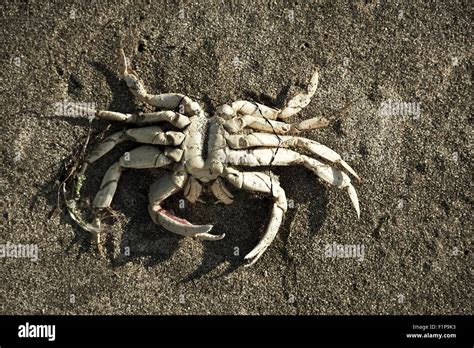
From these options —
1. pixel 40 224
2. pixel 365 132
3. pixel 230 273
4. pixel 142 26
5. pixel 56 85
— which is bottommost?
pixel 230 273

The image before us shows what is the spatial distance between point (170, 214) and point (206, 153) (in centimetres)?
42

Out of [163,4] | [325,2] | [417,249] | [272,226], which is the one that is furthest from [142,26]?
[417,249]

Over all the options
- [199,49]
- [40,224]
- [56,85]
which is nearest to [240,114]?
[199,49]

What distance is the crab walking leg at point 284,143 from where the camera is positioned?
3.88 metres

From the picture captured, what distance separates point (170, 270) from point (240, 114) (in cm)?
102

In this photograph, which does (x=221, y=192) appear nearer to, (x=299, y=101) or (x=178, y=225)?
(x=178, y=225)

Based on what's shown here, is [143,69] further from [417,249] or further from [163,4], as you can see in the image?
[417,249]

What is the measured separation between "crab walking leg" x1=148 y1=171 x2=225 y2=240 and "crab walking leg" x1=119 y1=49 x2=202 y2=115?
1.25ft

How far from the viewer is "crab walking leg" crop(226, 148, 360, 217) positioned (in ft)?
12.8

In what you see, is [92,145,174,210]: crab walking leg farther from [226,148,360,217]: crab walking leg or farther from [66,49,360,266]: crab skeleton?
[226,148,360,217]: crab walking leg

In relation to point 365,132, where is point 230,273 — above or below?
below

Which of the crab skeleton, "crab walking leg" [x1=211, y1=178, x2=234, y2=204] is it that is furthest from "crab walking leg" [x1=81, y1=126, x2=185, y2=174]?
"crab walking leg" [x1=211, y1=178, x2=234, y2=204]

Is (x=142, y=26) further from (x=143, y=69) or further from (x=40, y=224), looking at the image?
(x=40, y=224)

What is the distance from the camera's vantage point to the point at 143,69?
13.3ft
